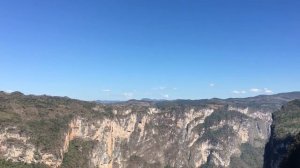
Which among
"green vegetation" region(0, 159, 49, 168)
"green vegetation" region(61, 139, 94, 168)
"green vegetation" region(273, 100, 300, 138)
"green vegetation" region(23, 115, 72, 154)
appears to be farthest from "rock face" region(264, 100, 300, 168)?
"green vegetation" region(0, 159, 49, 168)

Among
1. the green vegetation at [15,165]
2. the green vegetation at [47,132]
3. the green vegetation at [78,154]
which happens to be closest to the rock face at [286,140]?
the green vegetation at [78,154]

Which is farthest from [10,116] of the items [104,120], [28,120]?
[104,120]

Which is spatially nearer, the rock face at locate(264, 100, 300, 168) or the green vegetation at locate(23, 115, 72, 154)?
the rock face at locate(264, 100, 300, 168)

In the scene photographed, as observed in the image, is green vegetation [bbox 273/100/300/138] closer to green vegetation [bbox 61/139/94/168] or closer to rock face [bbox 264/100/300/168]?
rock face [bbox 264/100/300/168]

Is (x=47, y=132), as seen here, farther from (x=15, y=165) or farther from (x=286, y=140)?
(x=286, y=140)

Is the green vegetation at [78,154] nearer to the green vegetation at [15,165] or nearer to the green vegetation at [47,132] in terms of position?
the green vegetation at [47,132]

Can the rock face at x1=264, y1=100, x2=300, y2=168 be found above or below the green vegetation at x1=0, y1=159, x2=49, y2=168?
above
